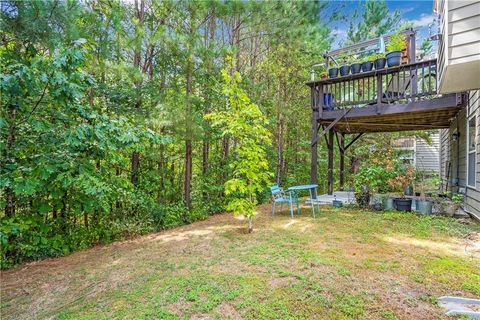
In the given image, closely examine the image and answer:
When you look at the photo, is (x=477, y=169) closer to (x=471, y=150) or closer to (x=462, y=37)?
(x=471, y=150)

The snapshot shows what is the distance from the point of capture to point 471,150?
521 cm

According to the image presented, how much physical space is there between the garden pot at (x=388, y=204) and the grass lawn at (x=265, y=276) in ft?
4.06

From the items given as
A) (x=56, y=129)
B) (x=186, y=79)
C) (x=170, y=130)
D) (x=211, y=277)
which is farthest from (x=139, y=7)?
(x=211, y=277)

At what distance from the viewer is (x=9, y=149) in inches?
138

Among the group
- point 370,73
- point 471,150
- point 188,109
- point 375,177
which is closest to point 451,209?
point 471,150

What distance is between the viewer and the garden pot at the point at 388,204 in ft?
20.9

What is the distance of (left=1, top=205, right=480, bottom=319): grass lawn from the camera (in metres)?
2.54

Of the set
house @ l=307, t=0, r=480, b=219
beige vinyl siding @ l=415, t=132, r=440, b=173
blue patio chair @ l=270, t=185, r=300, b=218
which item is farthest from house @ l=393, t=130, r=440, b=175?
blue patio chair @ l=270, t=185, r=300, b=218

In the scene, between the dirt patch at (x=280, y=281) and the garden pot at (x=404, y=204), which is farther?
the garden pot at (x=404, y=204)

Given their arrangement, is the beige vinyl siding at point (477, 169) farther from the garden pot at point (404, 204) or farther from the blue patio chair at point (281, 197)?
the blue patio chair at point (281, 197)

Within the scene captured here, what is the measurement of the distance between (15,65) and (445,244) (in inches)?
237

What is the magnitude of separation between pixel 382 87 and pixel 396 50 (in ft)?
2.91

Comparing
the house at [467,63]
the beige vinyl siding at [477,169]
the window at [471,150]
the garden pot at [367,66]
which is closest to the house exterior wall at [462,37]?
the house at [467,63]

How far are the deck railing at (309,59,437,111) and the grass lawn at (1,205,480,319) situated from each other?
112 inches
